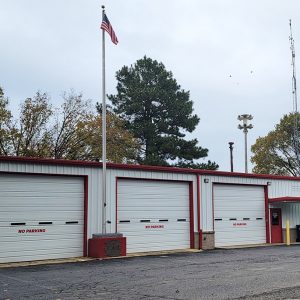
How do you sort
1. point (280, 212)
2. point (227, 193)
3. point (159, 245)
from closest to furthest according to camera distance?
point (159, 245)
point (227, 193)
point (280, 212)

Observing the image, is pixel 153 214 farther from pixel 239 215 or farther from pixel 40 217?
pixel 239 215

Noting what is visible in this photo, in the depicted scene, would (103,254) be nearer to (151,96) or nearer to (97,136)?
(97,136)

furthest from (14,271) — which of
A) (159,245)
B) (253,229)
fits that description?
(253,229)

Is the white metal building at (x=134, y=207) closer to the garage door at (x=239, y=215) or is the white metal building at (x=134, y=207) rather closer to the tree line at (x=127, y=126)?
the garage door at (x=239, y=215)

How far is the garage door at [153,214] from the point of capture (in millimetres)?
23266

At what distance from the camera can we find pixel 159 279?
530 inches

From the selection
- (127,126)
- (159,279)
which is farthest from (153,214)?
(127,126)

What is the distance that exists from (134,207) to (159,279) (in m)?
10.2

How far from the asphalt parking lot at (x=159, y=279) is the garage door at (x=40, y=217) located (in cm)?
224

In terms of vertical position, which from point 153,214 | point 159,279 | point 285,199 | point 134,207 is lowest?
point 159,279

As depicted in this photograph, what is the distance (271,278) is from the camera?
43.0ft

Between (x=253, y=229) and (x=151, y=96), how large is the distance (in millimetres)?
28813

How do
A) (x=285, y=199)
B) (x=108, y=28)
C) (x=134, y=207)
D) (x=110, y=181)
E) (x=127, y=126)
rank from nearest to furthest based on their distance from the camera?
(x=108, y=28) → (x=110, y=181) → (x=134, y=207) → (x=285, y=199) → (x=127, y=126)

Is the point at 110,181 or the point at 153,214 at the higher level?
the point at 110,181
